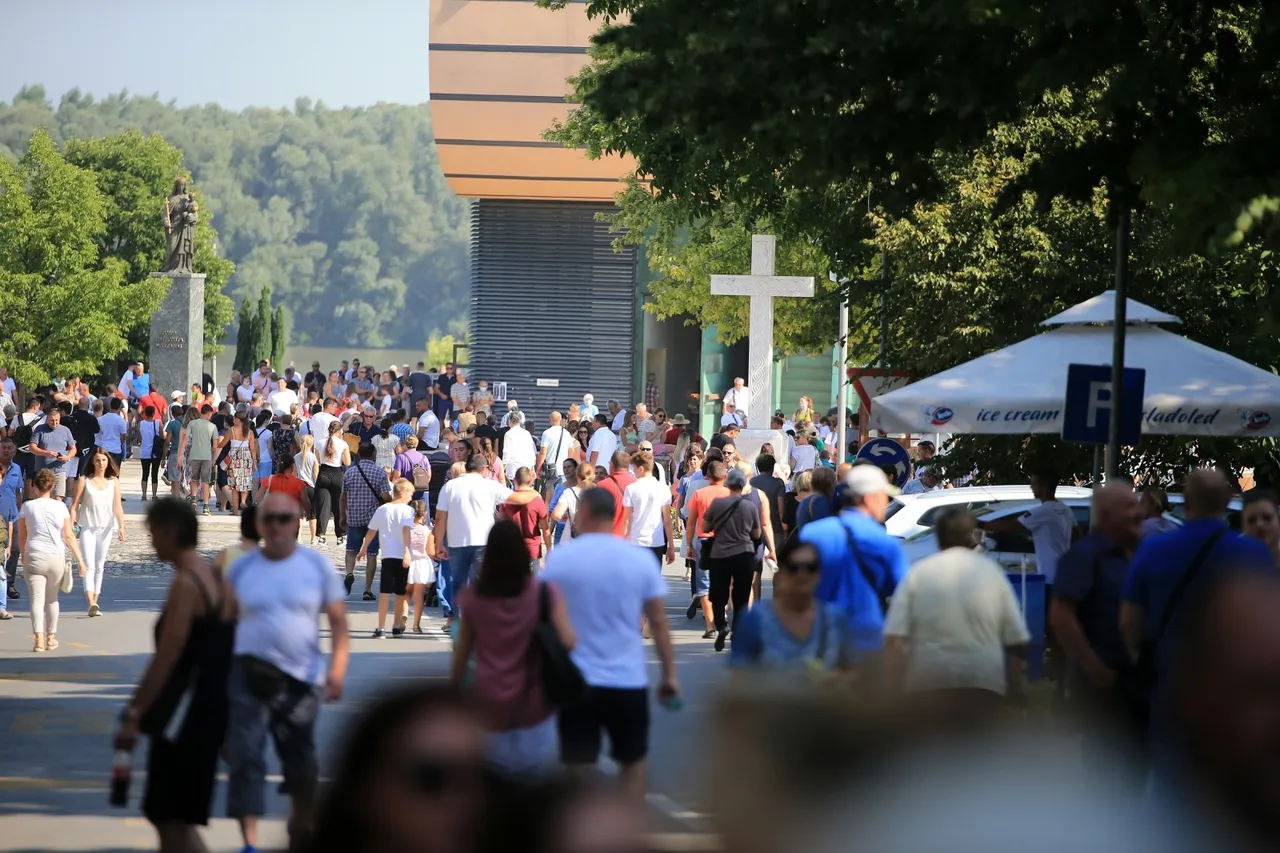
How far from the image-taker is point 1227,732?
3148 millimetres

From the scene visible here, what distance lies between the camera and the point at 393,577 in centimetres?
1723

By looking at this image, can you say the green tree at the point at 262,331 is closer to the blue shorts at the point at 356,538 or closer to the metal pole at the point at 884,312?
the metal pole at the point at 884,312

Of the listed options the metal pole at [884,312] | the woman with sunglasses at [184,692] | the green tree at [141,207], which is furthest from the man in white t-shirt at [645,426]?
the green tree at [141,207]

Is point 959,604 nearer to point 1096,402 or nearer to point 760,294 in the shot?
point 1096,402

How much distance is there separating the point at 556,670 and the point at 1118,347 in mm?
6084

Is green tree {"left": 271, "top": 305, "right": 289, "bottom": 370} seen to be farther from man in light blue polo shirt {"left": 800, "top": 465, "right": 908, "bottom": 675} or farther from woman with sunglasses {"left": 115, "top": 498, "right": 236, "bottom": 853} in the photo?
woman with sunglasses {"left": 115, "top": 498, "right": 236, "bottom": 853}

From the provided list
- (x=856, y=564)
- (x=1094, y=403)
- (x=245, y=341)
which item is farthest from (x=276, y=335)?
(x=856, y=564)

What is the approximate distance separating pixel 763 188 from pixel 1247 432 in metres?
5.83

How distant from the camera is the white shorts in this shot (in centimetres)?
1720

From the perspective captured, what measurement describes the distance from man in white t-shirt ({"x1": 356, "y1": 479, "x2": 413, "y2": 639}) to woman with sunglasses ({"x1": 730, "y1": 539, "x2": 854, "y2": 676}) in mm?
9406

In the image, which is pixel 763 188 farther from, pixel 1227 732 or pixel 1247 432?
pixel 1227 732

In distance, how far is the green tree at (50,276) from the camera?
60.8 metres

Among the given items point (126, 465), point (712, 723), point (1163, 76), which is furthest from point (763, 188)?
point (126, 465)

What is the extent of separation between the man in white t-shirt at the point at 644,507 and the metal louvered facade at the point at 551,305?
30.6 metres
